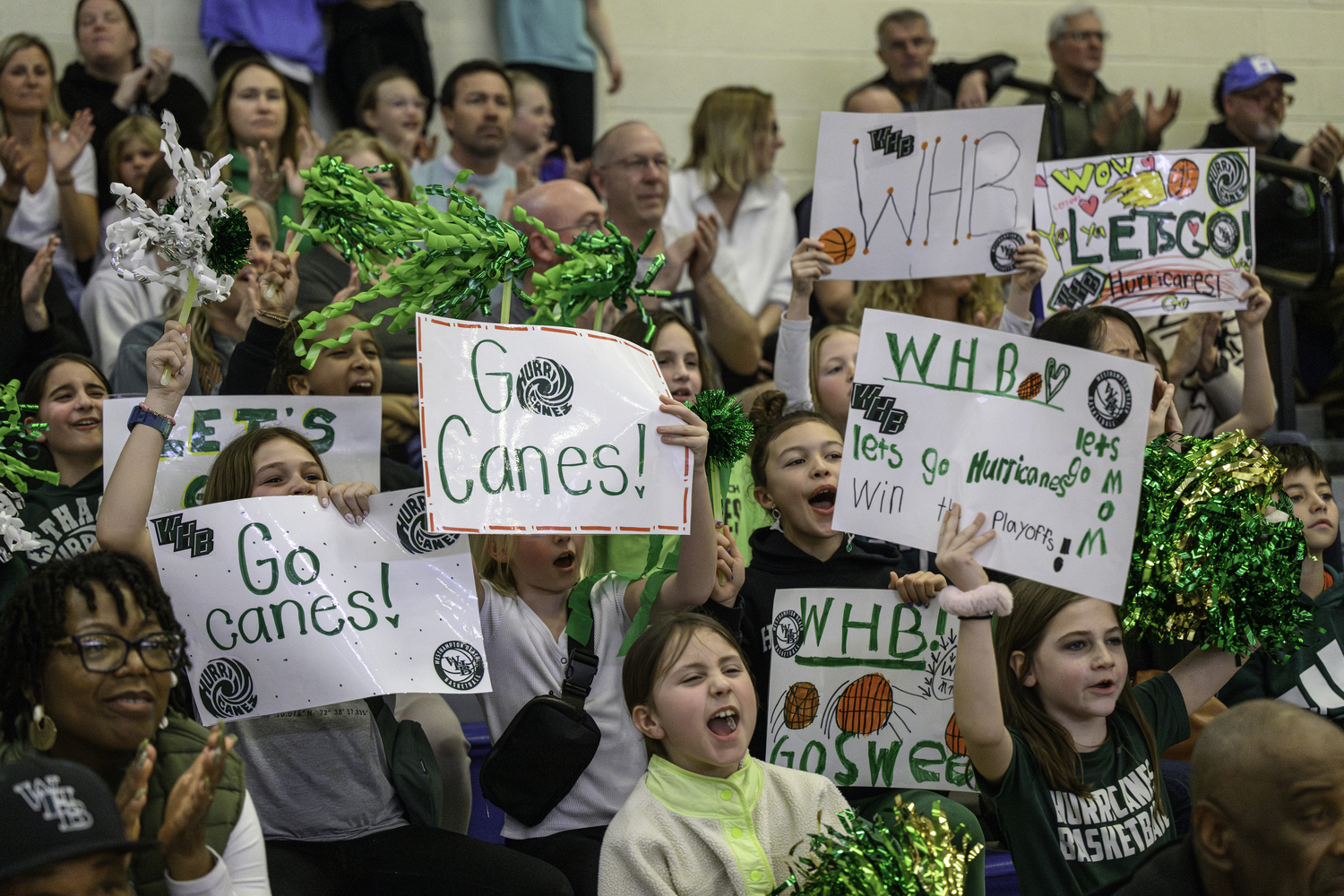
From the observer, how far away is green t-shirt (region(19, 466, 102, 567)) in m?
3.56

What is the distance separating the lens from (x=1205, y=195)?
4.53 m

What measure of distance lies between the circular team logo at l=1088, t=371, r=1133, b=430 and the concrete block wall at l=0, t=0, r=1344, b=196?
502 centimetres

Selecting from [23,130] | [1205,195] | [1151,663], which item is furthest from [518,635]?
[23,130]

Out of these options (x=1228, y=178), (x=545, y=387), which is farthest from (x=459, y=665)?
(x=1228, y=178)

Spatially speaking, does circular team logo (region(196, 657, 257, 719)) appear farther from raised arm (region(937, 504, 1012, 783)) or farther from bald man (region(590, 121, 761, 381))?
bald man (region(590, 121, 761, 381))

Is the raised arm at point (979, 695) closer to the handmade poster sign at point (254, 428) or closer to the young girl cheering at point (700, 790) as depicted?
the young girl cheering at point (700, 790)

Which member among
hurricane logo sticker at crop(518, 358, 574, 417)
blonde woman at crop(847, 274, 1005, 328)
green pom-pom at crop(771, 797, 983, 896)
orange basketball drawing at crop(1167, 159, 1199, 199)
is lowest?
green pom-pom at crop(771, 797, 983, 896)

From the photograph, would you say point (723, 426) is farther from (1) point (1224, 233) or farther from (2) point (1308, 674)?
(1) point (1224, 233)

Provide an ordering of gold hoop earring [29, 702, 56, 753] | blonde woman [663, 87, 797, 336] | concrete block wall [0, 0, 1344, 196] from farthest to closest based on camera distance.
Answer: concrete block wall [0, 0, 1344, 196]
blonde woman [663, 87, 797, 336]
gold hoop earring [29, 702, 56, 753]

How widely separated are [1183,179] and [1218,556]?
1.97 meters

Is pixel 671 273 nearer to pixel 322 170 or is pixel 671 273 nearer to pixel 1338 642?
pixel 322 170

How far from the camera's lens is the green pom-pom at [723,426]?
125 inches

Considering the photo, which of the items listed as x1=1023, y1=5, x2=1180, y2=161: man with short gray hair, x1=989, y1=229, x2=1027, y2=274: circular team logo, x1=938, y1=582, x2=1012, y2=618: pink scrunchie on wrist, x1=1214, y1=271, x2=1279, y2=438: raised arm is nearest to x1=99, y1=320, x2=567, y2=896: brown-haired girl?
x1=938, y1=582, x2=1012, y2=618: pink scrunchie on wrist

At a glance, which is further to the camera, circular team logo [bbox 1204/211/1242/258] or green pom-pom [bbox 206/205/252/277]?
circular team logo [bbox 1204/211/1242/258]
